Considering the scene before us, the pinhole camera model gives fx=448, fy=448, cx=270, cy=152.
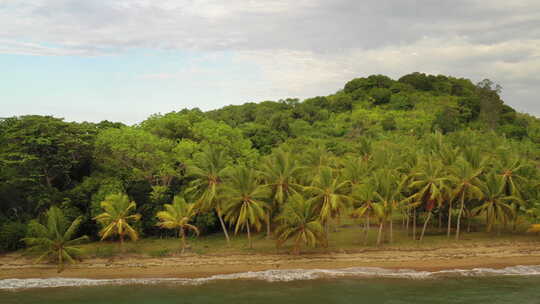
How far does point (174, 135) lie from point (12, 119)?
14804mm

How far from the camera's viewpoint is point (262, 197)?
37.0 metres

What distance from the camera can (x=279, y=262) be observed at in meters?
36.2

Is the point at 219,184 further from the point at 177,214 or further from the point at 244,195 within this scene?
the point at 177,214

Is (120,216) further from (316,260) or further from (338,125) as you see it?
(338,125)

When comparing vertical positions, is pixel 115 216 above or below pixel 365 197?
below

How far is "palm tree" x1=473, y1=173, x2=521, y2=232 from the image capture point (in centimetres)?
3651

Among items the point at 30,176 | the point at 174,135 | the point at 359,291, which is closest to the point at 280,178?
the point at 359,291

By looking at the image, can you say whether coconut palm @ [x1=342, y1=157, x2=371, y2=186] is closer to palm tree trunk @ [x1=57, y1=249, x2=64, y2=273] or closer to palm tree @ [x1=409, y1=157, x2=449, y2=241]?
palm tree @ [x1=409, y1=157, x2=449, y2=241]

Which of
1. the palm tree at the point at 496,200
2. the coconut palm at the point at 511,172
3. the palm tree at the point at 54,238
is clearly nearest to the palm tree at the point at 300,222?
the palm tree at the point at 496,200

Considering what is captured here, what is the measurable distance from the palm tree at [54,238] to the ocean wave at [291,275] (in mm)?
2072

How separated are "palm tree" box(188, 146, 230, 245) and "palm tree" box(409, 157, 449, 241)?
15752mm

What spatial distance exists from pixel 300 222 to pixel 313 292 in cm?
558

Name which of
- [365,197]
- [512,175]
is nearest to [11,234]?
[365,197]

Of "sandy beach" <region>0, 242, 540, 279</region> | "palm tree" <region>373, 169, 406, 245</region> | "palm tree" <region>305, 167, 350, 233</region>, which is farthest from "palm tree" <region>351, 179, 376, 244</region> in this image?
"sandy beach" <region>0, 242, 540, 279</region>
